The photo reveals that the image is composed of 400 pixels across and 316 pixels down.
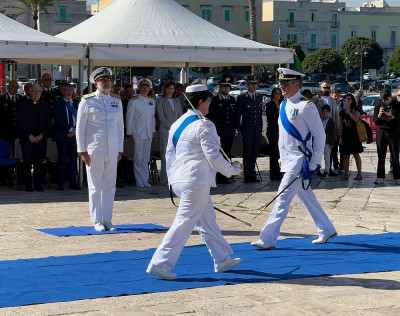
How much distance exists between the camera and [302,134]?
398 inches

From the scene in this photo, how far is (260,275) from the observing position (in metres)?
8.68

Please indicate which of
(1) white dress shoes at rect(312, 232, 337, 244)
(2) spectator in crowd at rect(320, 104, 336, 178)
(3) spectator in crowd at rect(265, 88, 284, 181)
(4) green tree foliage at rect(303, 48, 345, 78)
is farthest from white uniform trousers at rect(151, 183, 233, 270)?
(4) green tree foliage at rect(303, 48, 345, 78)

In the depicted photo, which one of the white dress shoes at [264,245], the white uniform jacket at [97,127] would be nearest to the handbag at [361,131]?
the white uniform jacket at [97,127]

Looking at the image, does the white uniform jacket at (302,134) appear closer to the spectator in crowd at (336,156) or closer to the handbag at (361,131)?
the handbag at (361,131)

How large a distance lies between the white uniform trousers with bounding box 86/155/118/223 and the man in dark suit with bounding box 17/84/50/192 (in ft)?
14.3

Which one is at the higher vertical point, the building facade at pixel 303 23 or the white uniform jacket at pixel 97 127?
the building facade at pixel 303 23

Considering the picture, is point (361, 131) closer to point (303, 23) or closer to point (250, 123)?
point (250, 123)

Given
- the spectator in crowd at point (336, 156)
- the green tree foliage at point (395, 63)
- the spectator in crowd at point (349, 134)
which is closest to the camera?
the spectator in crowd at point (349, 134)

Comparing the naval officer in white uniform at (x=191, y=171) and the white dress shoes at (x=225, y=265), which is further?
the white dress shoes at (x=225, y=265)

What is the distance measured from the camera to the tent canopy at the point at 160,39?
16.3 metres

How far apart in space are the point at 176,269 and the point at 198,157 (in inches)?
46.4

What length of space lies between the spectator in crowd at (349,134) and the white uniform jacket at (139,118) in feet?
12.6

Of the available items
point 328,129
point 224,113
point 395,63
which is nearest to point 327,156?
point 328,129

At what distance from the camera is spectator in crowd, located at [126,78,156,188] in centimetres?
1673
